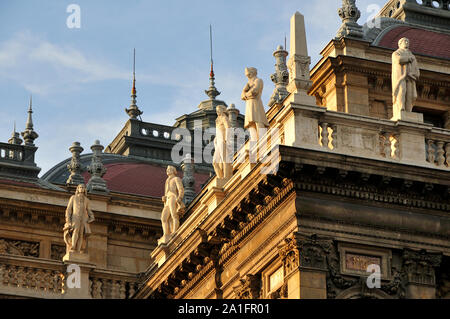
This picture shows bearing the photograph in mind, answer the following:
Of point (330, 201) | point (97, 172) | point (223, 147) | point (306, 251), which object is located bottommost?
point (306, 251)

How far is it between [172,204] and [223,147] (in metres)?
6.41

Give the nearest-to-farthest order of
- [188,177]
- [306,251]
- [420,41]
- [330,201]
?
[306,251] < [330,201] < [420,41] < [188,177]

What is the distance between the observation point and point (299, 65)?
3884 centimetres

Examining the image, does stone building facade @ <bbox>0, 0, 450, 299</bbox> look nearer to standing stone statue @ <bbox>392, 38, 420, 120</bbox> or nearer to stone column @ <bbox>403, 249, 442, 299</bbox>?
stone column @ <bbox>403, 249, 442, 299</bbox>

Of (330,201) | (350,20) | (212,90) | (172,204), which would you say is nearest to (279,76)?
(350,20)

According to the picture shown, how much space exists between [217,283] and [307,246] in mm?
6545

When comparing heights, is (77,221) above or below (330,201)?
above

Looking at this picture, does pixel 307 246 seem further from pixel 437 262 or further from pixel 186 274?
pixel 186 274

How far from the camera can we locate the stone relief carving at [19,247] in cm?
5600

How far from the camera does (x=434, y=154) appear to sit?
128 ft

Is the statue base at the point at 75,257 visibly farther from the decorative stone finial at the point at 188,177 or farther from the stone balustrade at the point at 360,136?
the stone balustrade at the point at 360,136

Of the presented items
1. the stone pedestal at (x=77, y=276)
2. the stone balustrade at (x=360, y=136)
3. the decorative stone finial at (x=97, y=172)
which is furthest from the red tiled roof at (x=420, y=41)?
the decorative stone finial at (x=97, y=172)

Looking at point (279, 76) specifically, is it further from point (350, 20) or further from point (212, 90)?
point (212, 90)

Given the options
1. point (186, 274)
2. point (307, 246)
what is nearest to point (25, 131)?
point (186, 274)
